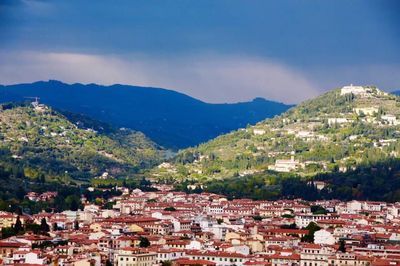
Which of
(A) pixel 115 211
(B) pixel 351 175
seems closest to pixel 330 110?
(B) pixel 351 175

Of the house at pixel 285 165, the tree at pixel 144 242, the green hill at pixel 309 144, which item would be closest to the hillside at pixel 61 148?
the green hill at pixel 309 144

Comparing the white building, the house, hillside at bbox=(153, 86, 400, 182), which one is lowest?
the white building

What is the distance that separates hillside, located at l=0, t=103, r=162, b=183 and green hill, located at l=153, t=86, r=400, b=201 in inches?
317

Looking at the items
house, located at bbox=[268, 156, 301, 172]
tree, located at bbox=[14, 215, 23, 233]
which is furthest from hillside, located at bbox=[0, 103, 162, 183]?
tree, located at bbox=[14, 215, 23, 233]

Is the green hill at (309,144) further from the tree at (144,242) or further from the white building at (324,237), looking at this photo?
the tree at (144,242)

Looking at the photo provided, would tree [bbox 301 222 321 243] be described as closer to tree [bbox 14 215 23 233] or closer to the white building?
the white building

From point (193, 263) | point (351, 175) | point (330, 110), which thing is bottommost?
point (193, 263)

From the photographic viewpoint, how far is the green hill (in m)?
117

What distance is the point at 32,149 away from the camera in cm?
13712

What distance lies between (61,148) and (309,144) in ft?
112

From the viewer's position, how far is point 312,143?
131 meters

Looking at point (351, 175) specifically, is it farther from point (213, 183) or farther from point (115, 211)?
point (115, 211)

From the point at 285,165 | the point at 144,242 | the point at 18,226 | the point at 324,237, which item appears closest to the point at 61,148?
the point at 285,165

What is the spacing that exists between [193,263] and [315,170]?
6372 centimetres
